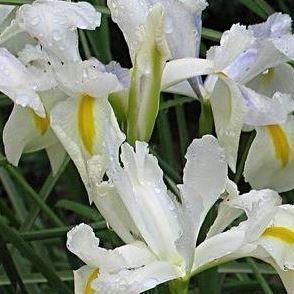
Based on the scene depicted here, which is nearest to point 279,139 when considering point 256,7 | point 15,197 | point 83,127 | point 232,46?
point 232,46

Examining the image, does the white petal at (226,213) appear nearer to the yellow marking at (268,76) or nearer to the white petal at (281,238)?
the white petal at (281,238)

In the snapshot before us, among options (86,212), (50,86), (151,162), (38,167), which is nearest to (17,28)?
(50,86)

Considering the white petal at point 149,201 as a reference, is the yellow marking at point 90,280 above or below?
below

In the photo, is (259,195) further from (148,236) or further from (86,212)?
(86,212)

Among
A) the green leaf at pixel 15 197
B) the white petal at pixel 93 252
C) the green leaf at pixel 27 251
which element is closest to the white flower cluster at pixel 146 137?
the white petal at pixel 93 252

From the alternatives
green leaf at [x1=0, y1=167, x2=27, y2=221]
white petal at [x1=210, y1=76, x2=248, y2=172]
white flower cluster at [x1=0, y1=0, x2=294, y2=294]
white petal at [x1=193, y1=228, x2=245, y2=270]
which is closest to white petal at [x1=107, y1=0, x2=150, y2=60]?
white flower cluster at [x1=0, y1=0, x2=294, y2=294]

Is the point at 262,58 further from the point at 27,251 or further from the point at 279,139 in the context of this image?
the point at 27,251
